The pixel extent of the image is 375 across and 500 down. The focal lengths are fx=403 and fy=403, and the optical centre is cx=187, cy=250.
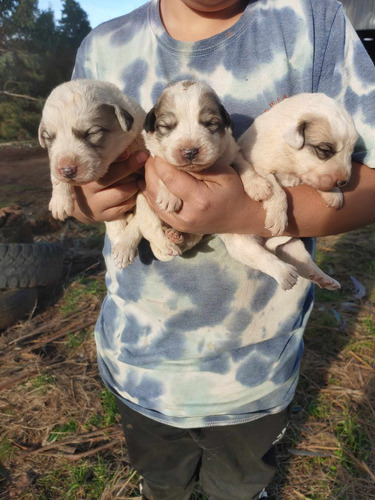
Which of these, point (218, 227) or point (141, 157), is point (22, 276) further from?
point (218, 227)

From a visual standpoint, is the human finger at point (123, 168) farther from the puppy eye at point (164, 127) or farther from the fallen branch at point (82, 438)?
the fallen branch at point (82, 438)

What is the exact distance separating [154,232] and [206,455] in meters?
1.51

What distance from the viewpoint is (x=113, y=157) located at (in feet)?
7.23

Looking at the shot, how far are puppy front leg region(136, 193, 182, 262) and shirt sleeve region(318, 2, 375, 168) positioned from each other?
1107 mm

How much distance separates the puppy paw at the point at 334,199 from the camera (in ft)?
6.75

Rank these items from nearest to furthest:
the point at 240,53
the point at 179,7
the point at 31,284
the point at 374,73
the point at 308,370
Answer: the point at 374,73 → the point at 240,53 → the point at 179,7 → the point at 308,370 → the point at 31,284

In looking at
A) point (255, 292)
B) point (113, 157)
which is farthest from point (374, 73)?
point (113, 157)

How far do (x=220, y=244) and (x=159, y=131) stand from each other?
70cm

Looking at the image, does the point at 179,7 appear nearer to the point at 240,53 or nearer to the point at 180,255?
the point at 240,53

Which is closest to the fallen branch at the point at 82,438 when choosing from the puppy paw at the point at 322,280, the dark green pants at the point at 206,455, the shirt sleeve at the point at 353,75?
the dark green pants at the point at 206,455

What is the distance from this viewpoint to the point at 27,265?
187 inches

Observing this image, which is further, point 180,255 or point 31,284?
point 31,284

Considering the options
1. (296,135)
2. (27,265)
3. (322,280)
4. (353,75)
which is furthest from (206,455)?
(27,265)

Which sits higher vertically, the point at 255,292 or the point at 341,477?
the point at 255,292
